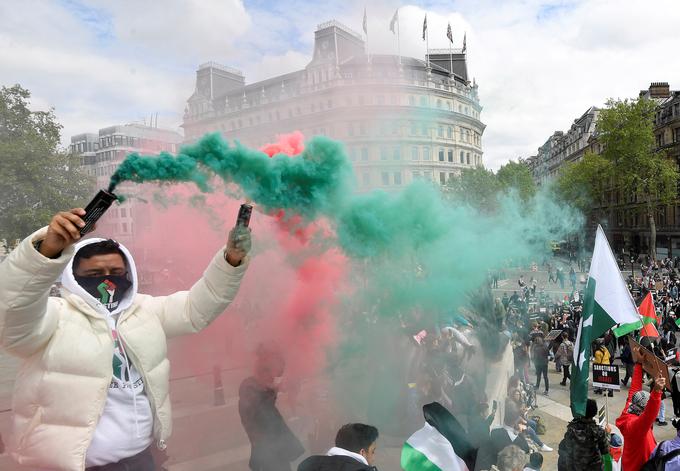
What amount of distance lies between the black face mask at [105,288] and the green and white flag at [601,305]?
149 inches

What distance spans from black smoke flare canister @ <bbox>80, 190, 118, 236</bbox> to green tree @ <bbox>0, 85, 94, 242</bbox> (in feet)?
63.3

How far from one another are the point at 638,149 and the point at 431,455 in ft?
150

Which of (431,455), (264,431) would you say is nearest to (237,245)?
(431,455)

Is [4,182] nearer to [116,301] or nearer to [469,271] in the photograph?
[469,271]

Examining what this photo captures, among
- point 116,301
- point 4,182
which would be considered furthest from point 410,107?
point 4,182

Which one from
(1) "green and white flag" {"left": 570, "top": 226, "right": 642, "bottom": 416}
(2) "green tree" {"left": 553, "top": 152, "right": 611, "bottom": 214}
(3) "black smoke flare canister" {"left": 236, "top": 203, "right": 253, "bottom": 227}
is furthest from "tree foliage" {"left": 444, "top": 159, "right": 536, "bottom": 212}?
(3) "black smoke flare canister" {"left": 236, "top": 203, "right": 253, "bottom": 227}

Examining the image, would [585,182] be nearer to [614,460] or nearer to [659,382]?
Answer: [614,460]

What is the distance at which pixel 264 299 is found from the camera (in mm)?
7664

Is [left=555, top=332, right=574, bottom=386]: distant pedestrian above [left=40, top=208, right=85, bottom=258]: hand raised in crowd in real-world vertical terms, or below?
below

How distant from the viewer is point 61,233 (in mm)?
1862

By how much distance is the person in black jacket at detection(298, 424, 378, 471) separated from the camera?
7.70 feet

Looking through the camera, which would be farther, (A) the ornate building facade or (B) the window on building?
(A) the ornate building facade

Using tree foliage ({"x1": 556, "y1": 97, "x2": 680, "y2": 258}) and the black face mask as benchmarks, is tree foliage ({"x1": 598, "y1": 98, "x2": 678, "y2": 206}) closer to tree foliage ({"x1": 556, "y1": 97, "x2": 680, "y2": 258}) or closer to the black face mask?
tree foliage ({"x1": 556, "y1": 97, "x2": 680, "y2": 258})

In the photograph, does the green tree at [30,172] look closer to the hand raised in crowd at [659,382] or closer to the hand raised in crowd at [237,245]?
the hand raised in crowd at [237,245]
